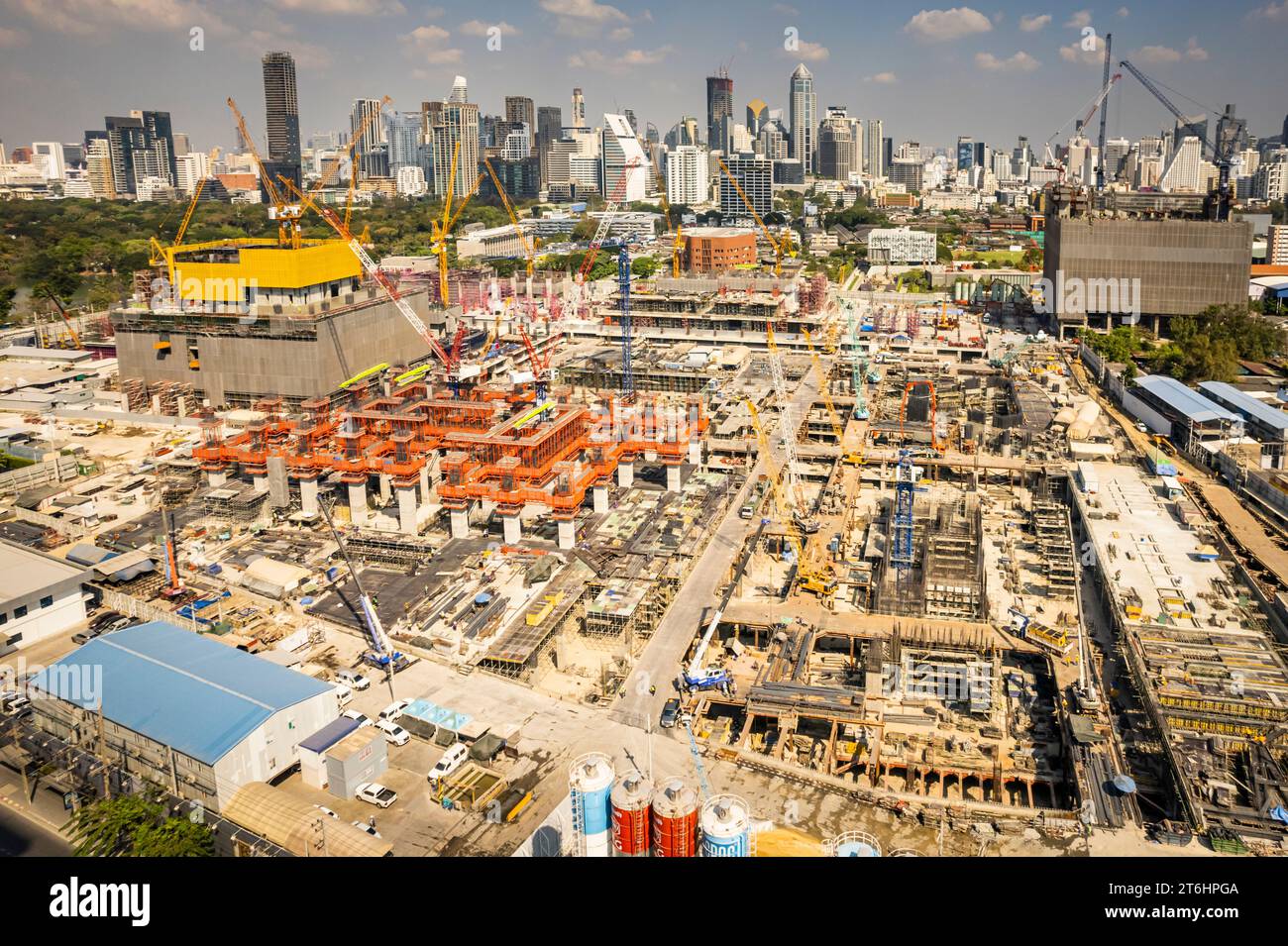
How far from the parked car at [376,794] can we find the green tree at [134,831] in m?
2.06

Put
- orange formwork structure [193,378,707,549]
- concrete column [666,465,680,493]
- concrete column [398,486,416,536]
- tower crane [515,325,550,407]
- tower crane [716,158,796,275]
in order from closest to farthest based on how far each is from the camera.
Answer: orange formwork structure [193,378,707,549]
concrete column [398,486,416,536]
concrete column [666,465,680,493]
tower crane [515,325,550,407]
tower crane [716,158,796,275]

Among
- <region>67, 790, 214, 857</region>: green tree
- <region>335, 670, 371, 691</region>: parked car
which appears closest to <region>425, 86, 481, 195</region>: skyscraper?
<region>335, 670, 371, 691</region>: parked car

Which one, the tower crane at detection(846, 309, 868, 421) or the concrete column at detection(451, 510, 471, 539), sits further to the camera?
the tower crane at detection(846, 309, 868, 421)

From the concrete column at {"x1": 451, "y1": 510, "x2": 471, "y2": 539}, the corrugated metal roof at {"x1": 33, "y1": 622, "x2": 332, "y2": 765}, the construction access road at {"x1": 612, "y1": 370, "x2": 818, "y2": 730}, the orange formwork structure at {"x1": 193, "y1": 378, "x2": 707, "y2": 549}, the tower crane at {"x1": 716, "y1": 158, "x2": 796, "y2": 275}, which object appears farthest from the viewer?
the tower crane at {"x1": 716, "y1": 158, "x2": 796, "y2": 275}

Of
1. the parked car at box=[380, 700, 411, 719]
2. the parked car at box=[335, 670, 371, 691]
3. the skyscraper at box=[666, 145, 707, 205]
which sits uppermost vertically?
the skyscraper at box=[666, 145, 707, 205]

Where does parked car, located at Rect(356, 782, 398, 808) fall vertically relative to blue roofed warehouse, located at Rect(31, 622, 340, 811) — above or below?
below

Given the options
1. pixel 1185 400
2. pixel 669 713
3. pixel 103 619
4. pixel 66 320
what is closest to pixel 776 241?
pixel 1185 400

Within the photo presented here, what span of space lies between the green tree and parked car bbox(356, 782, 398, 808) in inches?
81.0

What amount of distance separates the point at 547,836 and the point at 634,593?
755 centimetres

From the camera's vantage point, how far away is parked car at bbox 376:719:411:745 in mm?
13734

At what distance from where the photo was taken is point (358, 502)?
73.2 ft

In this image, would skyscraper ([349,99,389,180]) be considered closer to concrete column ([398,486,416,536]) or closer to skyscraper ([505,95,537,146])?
skyscraper ([505,95,537,146])

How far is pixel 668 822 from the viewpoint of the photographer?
897 centimetres
